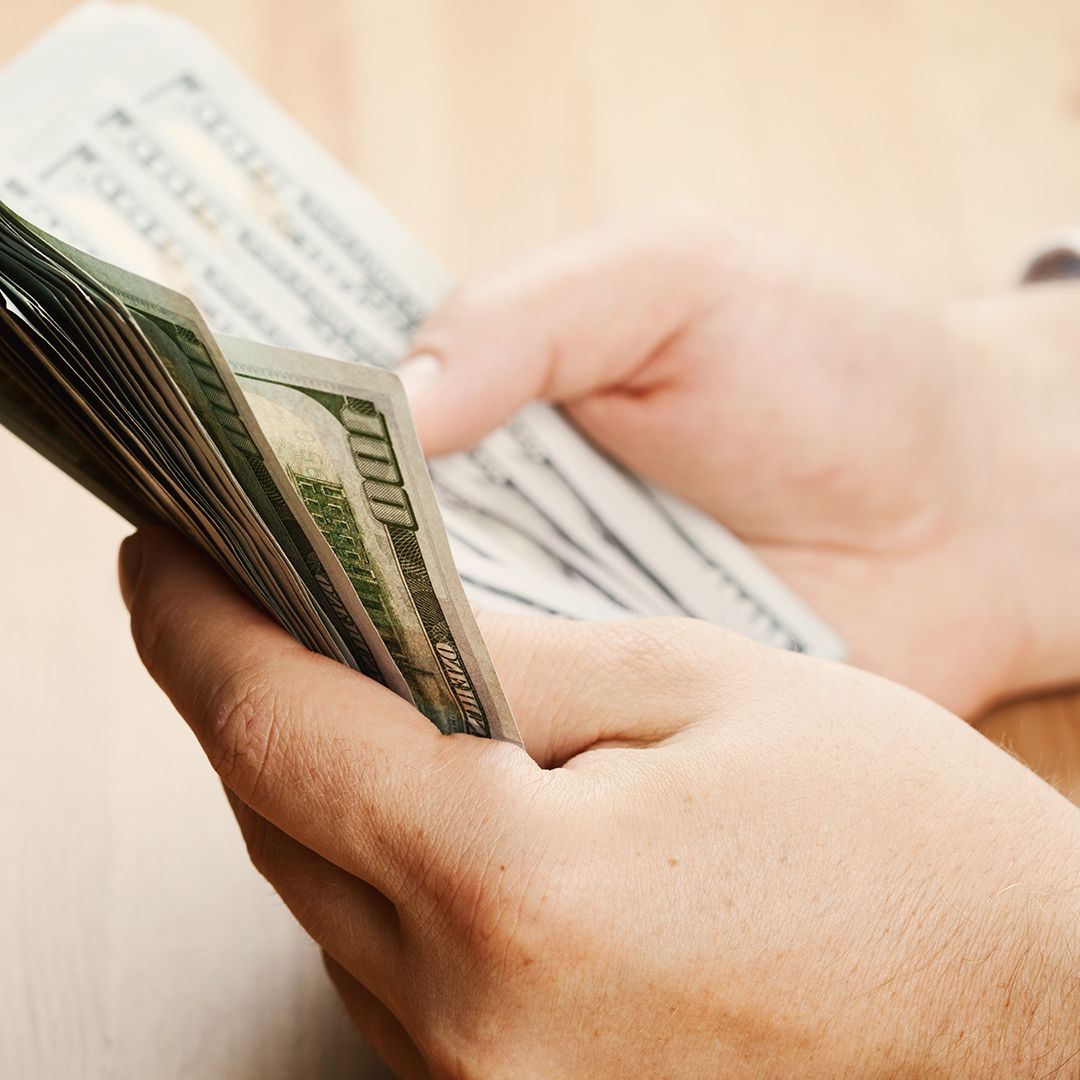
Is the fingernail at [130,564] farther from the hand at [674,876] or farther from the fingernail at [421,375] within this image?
the fingernail at [421,375]

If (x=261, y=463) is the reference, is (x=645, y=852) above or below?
below

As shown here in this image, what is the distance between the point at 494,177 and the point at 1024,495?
504 mm

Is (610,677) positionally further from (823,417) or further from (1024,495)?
(1024,495)

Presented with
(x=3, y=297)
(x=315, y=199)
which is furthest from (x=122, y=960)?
(x=315, y=199)

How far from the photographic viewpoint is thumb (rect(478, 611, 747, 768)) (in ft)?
1.40

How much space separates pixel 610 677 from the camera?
0.43 metres

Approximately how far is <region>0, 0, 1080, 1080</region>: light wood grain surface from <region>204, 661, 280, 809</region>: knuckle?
0.76ft

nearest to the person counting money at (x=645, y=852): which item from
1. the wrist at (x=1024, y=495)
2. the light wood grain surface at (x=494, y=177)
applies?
the light wood grain surface at (x=494, y=177)

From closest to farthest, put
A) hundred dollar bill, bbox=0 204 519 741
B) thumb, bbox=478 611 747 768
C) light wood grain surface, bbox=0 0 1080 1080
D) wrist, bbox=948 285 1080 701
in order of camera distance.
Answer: hundred dollar bill, bbox=0 204 519 741
thumb, bbox=478 611 747 768
light wood grain surface, bbox=0 0 1080 1080
wrist, bbox=948 285 1080 701

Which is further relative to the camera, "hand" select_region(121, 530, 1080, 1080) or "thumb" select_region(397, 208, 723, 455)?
"thumb" select_region(397, 208, 723, 455)

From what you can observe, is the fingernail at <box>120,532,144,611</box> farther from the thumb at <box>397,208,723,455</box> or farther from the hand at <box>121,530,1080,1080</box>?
the thumb at <box>397,208,723,455</box>

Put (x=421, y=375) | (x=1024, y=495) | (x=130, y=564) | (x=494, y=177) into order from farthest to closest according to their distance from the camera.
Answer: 1. (x=494, y=177)
2. (x=1024, y=495)
3. (x=421, y=375)
4. (x=130, y=564)

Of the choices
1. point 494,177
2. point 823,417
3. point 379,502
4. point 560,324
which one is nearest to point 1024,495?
point 823,417

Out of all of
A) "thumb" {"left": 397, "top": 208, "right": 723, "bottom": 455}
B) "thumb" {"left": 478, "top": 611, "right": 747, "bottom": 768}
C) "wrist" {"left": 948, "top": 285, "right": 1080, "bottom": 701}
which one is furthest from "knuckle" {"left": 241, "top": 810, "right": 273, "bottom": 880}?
"wrist" {"left": 948, "top": 285, "right": 1080, "bottom": 701}
